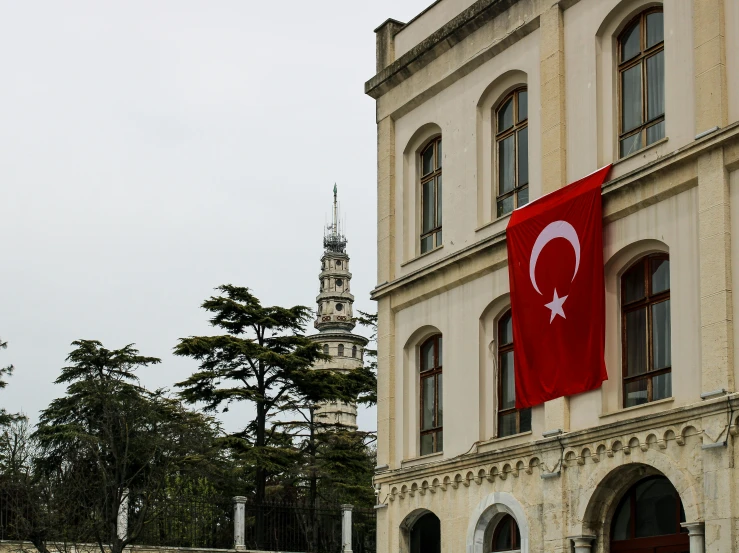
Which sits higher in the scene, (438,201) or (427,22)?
(427,22)

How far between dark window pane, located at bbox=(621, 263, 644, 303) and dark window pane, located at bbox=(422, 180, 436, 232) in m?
6.62

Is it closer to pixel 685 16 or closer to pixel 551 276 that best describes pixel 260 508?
pixel 551 276

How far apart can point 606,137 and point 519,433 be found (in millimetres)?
5554

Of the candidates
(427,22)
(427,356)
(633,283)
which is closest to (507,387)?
(427,356)

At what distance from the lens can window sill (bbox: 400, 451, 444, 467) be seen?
27447 mm

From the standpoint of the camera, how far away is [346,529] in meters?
43.0

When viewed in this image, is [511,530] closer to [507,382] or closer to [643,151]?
[507,382]

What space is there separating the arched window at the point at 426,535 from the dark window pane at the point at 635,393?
6021 mm

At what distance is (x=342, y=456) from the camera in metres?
56.3

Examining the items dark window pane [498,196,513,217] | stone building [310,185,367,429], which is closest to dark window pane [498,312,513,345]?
dark window pane [498,196,513,217]

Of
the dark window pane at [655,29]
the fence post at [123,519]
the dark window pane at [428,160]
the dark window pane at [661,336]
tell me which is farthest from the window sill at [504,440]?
the fence post at [123,519]

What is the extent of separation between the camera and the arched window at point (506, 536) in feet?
82.9

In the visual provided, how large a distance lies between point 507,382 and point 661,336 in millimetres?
4464

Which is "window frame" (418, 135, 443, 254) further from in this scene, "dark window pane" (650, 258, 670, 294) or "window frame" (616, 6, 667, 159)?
"dark window pane" (650, 258, 670, 294)
